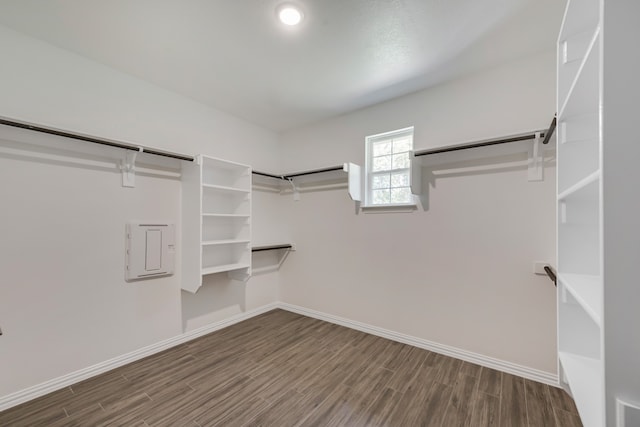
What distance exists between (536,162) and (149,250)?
357cm

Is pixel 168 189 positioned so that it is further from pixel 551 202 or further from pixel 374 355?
pixel 551 202

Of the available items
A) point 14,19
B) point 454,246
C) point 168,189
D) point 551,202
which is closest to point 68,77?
point 14,19

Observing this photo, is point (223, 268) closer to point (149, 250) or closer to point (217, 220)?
point (217, 220)

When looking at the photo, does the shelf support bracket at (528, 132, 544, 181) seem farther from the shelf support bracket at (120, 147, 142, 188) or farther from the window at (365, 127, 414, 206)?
the shelf support bracket at (120, 147, 142, 188)

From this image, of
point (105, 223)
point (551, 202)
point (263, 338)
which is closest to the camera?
point (551, 202)

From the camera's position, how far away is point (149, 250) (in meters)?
2.59

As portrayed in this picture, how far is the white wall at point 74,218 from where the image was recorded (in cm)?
195

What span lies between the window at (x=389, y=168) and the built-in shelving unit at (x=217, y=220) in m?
1.49

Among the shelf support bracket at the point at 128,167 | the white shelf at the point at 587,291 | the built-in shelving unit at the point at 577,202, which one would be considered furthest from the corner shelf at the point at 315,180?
the white shelf at the point at 587,291

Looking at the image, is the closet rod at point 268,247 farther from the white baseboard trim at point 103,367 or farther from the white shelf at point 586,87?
the white shelf at point 586,87

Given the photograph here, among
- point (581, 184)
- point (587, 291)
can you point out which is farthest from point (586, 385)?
point (581, 184)

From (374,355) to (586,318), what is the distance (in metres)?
1.74

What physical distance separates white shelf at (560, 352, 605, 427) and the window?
1843 millimetres

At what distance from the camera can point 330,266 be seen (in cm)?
350
